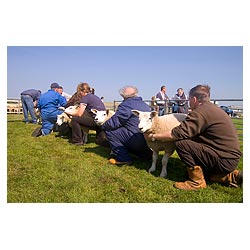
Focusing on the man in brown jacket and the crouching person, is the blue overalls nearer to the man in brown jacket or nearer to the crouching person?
the crouching person

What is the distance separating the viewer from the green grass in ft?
11.2

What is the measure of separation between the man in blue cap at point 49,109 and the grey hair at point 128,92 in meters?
4.11

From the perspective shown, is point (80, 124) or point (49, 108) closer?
Answer: point (80, 124)

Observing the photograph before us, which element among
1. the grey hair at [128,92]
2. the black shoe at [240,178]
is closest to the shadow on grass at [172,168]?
the black shoe at [240,178]

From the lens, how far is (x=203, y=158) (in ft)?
11.5

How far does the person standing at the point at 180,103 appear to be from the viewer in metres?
10.9

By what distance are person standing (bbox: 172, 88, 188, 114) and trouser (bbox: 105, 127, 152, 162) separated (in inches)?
237

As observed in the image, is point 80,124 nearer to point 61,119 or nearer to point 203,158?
point 61,119

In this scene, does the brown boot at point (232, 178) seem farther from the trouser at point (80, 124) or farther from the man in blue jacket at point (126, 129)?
the trouser at point (80, 124)

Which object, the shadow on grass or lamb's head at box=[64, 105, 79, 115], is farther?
lamb's head at box=[64, 105, 79, 115]

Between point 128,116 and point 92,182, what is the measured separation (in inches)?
63.0

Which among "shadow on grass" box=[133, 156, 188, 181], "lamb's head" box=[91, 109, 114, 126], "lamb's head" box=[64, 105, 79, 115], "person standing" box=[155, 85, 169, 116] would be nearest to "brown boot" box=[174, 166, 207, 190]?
"shadow on grass" box=[133, 156, 188, 181]

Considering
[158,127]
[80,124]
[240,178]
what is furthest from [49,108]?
[240,178]

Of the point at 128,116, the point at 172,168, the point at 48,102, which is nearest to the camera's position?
the point at 172,168
